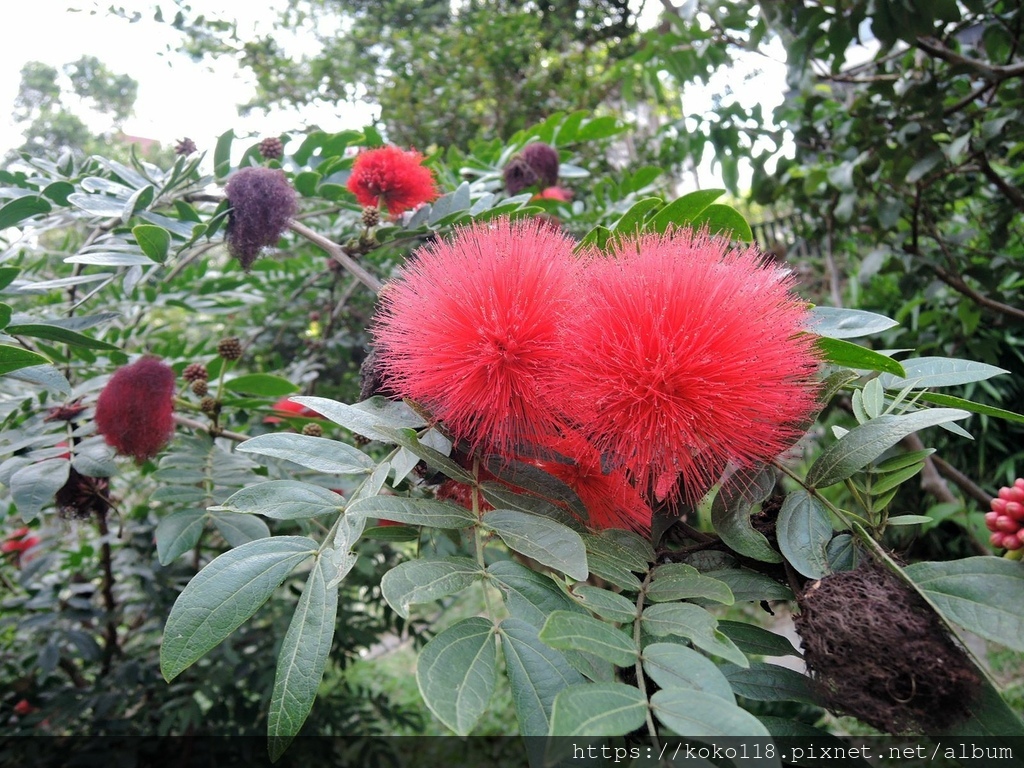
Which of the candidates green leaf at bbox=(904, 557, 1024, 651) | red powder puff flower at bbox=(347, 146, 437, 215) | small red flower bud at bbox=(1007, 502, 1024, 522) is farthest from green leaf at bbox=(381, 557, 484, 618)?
red powder puff flower at bbox=(347, 146, 437, 215)

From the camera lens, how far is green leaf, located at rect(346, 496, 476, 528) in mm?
675

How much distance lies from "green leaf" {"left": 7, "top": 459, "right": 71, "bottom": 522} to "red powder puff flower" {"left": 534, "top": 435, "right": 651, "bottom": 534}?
83cm

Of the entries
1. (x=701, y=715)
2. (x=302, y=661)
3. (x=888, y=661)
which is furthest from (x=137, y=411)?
(x=888, y=661)

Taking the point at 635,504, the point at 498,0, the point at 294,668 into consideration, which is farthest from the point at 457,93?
the point at 294,668

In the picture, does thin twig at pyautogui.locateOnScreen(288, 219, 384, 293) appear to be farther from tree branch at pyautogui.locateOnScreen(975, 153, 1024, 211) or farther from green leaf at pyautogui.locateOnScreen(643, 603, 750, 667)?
tree branch at pyautogui.locateOnScreen(975, 153, 1024, 211)

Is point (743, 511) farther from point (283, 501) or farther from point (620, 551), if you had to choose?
point (283, 501)

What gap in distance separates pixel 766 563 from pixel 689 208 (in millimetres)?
484

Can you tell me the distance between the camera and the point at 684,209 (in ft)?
2.94

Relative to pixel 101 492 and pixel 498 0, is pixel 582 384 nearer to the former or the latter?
pixel 101 492

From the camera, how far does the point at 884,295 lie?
440 centimetres

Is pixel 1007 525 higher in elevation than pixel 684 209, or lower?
lower

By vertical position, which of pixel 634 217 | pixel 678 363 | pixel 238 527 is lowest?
pixel 238 527

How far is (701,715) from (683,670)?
0.06m

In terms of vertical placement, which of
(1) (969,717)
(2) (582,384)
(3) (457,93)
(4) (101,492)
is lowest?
(4) (101,492)
